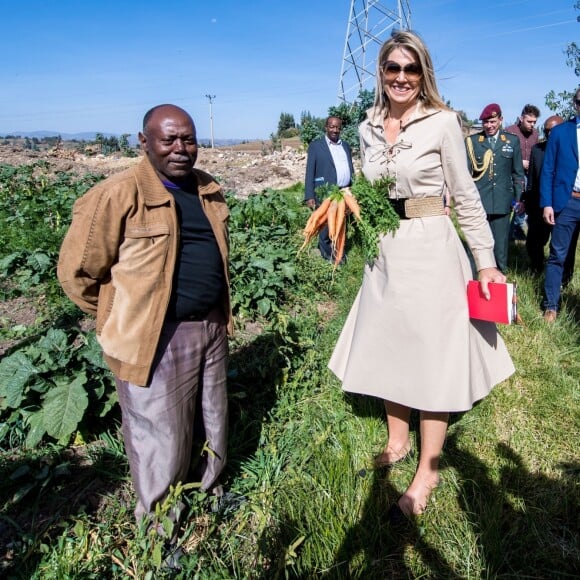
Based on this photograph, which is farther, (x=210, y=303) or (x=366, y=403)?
(x=366, y=403)

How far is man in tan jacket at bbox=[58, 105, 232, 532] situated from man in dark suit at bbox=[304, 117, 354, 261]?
12.6 feet

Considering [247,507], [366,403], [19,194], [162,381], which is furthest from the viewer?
[19,194]

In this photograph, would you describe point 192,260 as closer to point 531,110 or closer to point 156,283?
point 156,283

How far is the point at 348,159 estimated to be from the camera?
6.11 metres

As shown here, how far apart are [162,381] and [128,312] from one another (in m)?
0.31

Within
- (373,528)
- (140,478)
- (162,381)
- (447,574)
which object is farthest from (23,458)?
(447,574)

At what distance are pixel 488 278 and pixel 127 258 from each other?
1.49 m

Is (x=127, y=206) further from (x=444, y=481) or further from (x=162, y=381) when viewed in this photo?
(x=444, y=481)

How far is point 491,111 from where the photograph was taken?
4961 millimetres

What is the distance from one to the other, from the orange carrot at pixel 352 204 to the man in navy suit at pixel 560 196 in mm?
2794

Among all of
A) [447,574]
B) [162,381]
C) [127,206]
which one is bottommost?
[447,574]

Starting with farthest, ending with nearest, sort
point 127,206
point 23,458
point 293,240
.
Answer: point 293,240, point 23,458, point 127,206

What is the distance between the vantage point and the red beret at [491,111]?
4.96 meters

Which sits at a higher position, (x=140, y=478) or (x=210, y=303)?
(x=210, y=303)
